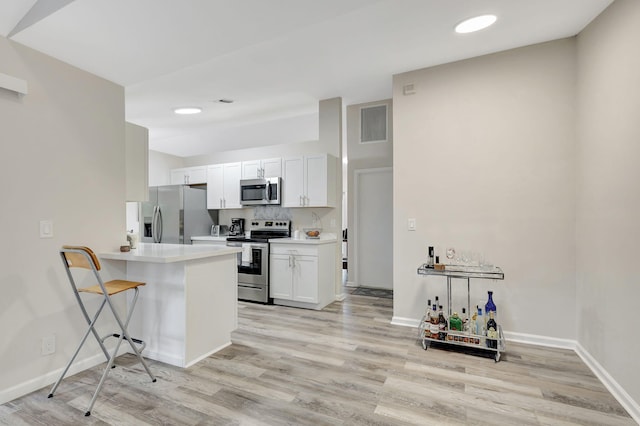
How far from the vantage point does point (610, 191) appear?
2180 millimetres

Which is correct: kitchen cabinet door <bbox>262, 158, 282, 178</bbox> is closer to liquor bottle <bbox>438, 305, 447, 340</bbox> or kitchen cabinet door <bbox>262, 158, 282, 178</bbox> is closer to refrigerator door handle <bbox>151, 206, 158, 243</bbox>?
refrigerator door handle <bbox>151, 206, 158, 243</bbox>

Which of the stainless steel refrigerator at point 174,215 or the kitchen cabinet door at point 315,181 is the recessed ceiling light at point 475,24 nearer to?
the kitchen cabinet door at point 315,181

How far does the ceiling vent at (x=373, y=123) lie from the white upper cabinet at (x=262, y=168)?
143cm

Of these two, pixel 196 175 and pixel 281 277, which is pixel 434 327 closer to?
pixel 281 277

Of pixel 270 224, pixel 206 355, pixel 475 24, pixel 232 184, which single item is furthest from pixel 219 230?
pixel 475 24

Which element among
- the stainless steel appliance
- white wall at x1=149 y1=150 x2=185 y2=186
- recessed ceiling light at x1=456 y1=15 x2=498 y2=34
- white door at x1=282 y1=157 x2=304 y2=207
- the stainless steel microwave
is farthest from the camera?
white wall at x1=149 y1=150 x2=185 y2=186

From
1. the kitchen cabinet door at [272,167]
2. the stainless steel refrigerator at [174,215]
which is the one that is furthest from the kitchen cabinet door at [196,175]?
the kitchen cabinet door at [272,167]

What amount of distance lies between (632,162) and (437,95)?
1.70 metres

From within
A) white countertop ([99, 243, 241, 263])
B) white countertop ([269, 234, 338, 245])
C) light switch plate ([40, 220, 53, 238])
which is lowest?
white countertop ([269, 234, 338, 245])

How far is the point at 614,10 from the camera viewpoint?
217 cm

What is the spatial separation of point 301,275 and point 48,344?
8.10 feet

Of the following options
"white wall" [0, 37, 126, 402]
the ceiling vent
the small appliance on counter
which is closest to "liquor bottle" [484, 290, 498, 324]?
the ceiling vent

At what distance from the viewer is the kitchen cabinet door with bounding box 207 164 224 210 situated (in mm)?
5055

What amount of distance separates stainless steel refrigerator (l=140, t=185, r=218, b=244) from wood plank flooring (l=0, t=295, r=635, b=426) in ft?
8.40
